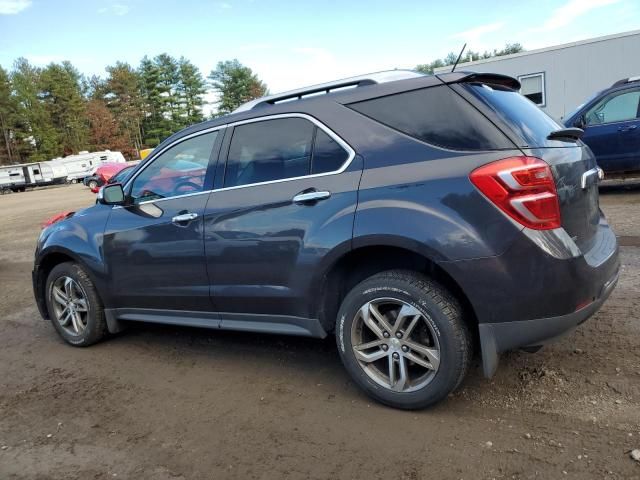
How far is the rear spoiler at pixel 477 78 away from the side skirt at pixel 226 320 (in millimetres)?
1630

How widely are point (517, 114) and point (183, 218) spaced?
2.30 metres

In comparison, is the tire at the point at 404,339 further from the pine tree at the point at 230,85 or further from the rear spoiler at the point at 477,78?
the pine tree at the point at 230,85

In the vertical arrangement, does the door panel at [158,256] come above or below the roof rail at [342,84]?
below

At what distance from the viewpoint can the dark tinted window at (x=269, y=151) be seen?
10.9ft

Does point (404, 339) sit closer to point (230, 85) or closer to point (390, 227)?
point (390, 227)

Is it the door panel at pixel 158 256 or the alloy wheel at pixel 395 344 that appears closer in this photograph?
the alloy wheel at pixel 395 344

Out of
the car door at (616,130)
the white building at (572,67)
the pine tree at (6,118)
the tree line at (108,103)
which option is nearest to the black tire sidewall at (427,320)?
the car door at (616,130)

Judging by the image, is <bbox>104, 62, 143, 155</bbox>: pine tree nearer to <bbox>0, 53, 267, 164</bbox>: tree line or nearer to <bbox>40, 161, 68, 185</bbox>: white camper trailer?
<bbox>0, 53, 267, 164</bbox>: tree line

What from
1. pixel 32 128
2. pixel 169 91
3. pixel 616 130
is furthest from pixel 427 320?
pixel 169 91

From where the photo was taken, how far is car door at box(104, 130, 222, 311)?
3.75m

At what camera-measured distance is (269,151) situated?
3.49 m

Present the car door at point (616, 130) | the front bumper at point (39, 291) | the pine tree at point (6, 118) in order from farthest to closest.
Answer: the pine tree at point (6, 118) → the car door at point (616, 130) → the front bumper at point (39, 291)

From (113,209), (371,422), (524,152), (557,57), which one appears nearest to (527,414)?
(371,422)

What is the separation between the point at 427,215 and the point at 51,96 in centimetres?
8565
